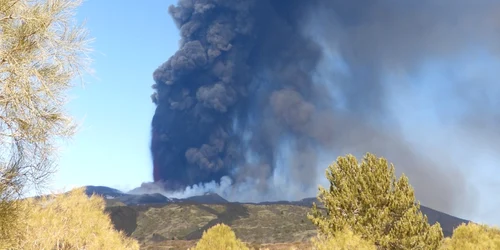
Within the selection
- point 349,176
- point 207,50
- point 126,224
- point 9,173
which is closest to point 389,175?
point 349,176

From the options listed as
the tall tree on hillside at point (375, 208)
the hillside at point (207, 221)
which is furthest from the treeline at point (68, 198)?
the hillside at point (207, 221)

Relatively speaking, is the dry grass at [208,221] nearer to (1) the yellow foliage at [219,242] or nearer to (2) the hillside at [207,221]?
(2) the hillside at [207,221]

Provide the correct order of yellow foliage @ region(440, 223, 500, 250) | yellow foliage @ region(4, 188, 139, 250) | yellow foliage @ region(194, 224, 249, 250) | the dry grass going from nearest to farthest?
yellow foliage @ region(440, 223, 500, 250)
yellow foliage @ region(4, 188, 139, 250)
yellow foliage @ region(194, 224, 249, 250)
the dry grass

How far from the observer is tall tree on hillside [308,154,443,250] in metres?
19.1

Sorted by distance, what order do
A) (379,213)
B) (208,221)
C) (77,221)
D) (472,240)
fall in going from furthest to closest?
(208,221) < (77,221) < (472,240) < (379,213)

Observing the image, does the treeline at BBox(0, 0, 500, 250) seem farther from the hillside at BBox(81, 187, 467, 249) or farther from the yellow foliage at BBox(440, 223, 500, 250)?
the hillside at BBox(81, 187, 467, 249)

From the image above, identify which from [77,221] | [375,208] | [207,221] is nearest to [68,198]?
[77,221]

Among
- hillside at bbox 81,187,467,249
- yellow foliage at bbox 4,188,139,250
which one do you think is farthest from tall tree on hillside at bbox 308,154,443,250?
hillside at bbox 81,187,467,249

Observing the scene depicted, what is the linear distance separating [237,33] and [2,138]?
193m

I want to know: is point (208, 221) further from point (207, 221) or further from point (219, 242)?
point (219, 242)

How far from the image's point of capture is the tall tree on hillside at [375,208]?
62.5ft

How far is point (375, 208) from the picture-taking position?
19688mm

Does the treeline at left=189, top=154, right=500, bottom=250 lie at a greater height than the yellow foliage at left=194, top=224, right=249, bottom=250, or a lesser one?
greater

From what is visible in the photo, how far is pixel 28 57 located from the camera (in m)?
7.27
